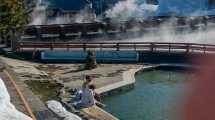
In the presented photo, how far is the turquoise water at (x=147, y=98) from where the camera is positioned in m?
20.1

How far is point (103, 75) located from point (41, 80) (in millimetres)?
4932

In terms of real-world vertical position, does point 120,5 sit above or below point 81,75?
above

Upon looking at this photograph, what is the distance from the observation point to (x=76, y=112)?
55.7ft

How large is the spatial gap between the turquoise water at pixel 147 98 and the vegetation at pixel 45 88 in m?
2.27

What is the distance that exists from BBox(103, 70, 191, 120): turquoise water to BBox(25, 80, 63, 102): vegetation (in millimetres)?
2274

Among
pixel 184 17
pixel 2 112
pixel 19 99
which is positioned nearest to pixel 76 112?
pixel 19 99

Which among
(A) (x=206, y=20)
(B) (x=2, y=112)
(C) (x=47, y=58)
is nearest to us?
(B) (x=2, y=112)

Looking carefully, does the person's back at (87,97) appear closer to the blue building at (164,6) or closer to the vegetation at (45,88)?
the vegetation at (45,88)

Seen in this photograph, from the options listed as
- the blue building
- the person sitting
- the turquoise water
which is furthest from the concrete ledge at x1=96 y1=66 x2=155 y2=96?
the blue building

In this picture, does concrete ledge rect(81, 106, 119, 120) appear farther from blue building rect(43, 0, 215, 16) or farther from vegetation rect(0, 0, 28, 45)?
blue building rect(43, 0, 215, 16)

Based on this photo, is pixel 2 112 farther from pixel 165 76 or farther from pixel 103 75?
pixel 165 76

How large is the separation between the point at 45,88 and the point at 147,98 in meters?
4.81

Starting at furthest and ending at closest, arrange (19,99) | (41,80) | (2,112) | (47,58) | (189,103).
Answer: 1. (47,58)
2. (41,80)
3. (19,99)
4. (2,112)
5. (189,103)

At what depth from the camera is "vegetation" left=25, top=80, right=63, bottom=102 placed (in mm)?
20241
